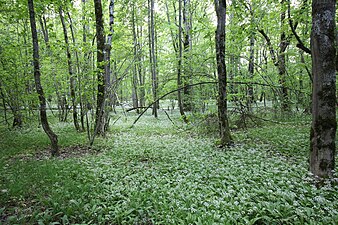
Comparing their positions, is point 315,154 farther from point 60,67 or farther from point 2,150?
point 60,67

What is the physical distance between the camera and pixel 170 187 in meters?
4.72

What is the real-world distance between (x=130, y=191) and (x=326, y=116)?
4.33 m

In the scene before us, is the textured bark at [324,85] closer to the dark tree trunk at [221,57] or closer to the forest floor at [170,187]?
the forest floor at [170,187]

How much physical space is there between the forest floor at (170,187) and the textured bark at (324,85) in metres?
0.60

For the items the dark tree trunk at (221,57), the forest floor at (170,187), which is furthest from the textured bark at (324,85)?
the dark tree trunk at (221,57)

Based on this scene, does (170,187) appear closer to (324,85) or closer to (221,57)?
(324,85)

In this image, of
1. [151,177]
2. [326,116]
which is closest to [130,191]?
[151,177]

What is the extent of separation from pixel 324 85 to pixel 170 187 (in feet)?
12.6

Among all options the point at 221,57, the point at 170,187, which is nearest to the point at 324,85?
the point at 221,57

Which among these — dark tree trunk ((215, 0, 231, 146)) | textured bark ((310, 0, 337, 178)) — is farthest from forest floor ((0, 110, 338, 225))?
dark tree trunk ((215, 0, 231, 146))

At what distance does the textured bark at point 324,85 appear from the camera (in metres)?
4.13

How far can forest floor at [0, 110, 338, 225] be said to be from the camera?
142 inches

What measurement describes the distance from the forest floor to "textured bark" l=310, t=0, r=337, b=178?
0.60 m

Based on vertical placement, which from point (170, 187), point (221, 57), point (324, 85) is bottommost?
point (170, 187)
